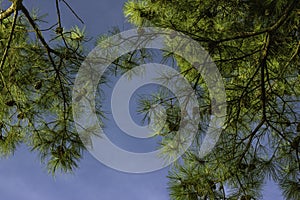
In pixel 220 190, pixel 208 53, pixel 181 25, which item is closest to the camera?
pixel 220 190

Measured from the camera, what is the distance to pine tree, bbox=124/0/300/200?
5.96 feet

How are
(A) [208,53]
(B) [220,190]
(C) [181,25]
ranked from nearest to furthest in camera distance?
(B) [220,190] < (A) [208,53] < (C) [181,25]

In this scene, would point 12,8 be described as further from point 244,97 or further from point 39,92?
point 244,97

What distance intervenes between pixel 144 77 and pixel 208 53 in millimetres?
342

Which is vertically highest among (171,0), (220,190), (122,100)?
(171,0)

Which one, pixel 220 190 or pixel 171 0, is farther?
pixel 171 0

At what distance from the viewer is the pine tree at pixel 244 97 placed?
1815 mm

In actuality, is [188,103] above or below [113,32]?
below

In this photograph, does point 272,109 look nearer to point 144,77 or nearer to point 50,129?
point 144,77

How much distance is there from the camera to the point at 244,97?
2008 mm

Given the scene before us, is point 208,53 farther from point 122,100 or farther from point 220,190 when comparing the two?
point 220,190

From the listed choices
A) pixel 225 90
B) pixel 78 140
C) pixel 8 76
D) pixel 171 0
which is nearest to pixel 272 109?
pixel 225 90

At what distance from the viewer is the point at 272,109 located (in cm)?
204

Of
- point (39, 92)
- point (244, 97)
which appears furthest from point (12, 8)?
point (244, 97)
